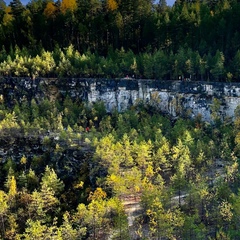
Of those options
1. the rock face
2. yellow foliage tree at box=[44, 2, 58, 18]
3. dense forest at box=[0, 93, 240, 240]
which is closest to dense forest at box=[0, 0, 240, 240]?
dense forest at box=[0, 93, 240, 240]

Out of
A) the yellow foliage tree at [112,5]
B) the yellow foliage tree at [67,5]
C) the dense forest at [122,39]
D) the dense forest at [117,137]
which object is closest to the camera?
the dense forest at [117,137]

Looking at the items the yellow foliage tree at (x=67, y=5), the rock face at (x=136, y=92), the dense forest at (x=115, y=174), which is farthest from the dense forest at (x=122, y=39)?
the dense forest at (x=115, y=174)

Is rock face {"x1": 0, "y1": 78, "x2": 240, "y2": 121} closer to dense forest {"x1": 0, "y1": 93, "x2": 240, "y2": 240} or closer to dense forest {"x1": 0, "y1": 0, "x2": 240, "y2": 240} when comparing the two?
dense forest {"x1": 0, "y1": 0, "x2": 240, "y2": 240}

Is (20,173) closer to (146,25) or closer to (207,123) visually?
(207,123)

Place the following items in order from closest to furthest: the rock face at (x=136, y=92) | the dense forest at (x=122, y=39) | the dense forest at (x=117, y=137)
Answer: the dense forest at (x=117, y=137), the rock face at (x=136, y=92), the dense forest at (x=122, y=39)

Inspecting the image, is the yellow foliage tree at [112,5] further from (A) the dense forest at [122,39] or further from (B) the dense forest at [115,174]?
(B) the dense forest at [115,174]

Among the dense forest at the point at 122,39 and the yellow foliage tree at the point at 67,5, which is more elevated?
the yellow foliage tree at the point at 67,5

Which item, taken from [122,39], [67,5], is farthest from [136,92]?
[67,5]
